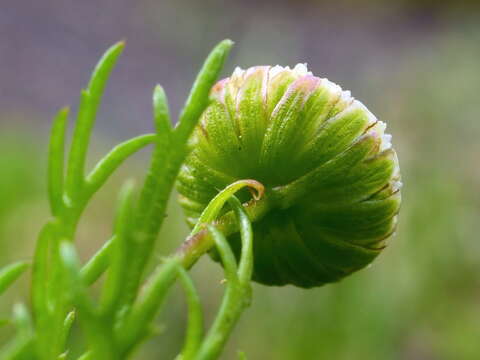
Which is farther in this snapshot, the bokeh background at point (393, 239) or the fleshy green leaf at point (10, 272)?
the bokeh background at point (393, 239)

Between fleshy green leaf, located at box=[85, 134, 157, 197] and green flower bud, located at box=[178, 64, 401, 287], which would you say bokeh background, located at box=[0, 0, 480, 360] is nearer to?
green flower bud, located at box=[178, 64, 401, 287]

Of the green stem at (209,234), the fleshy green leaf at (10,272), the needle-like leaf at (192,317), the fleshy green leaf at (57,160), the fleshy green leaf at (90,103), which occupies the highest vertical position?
the fleshy green leaf at (90,103)

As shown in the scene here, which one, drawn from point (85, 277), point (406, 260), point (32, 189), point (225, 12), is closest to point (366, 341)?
point (406, 260)

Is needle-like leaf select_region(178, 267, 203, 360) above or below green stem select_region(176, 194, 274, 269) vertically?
below

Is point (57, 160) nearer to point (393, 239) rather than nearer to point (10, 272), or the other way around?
point (10, 272)

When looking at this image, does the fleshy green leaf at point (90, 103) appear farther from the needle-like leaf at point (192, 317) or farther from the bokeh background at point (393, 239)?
the bokeh background at point (393, 239)

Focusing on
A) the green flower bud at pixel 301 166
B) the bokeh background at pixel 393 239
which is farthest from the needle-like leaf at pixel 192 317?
the bokeh background at pixel 393 239

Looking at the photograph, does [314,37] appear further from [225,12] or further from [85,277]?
[85,277]

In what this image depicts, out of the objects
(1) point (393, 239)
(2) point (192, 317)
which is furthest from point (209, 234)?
(1) point (393, 239)

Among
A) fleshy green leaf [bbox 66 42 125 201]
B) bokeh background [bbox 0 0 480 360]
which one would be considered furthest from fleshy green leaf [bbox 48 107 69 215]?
bokeh background [bbox 0 0 480 360]

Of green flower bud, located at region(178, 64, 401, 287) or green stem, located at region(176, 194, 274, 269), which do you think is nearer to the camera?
green stem, located at region(176, 194, 274, 269)
